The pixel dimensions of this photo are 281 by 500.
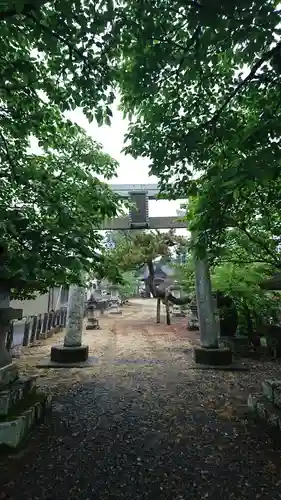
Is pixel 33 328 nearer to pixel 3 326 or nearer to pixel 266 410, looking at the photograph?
pixel 3 326

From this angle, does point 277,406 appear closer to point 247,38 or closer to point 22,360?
point 247,38

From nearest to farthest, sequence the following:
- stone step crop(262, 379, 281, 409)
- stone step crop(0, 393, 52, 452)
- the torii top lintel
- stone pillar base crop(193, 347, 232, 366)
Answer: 1. stone step crop(0, 393, 52, 452)
2. stone step crop(262, 379, 281, 409)
3. stone pillar base crop(193, 347, 232, 366)
4. the torii top lintel

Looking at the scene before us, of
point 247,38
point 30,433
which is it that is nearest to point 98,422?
point 30,433

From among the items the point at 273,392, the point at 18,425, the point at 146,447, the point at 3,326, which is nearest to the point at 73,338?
the point at 3,326

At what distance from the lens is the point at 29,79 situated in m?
2.97

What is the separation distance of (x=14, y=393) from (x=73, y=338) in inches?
153

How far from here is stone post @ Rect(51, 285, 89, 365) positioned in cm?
701

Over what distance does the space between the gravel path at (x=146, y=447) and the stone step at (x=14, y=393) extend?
0.42 m

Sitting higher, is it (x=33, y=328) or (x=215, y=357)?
(x=33, y=328)

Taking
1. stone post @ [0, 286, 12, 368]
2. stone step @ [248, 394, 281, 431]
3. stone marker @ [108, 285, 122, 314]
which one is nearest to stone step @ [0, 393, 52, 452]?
stone post @ [0, 286, 12, 368]

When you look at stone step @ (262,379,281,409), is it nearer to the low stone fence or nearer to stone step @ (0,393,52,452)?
stone step @ (0,393,52,452)

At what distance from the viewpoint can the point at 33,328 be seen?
32.7ft

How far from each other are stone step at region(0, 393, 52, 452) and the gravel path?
0.36 ft

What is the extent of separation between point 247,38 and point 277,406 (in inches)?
148
